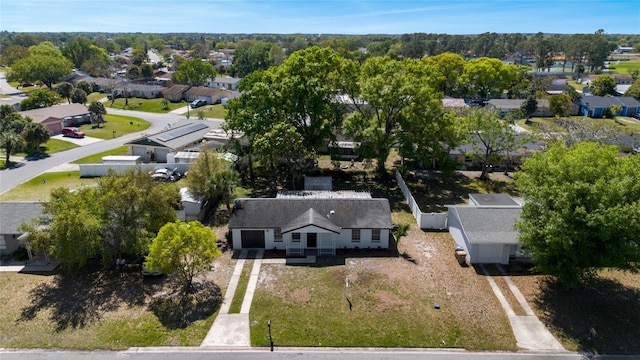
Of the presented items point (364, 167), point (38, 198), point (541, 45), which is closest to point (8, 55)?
point (38, 198)

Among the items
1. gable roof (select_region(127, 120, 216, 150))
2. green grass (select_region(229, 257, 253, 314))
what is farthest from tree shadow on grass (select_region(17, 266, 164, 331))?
gable roof (select_region(127, 120, 216, 150))

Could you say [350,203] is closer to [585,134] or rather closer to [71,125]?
[585,134]

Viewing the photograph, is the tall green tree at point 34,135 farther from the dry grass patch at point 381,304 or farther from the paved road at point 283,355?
the dry grass patch at point 381,304

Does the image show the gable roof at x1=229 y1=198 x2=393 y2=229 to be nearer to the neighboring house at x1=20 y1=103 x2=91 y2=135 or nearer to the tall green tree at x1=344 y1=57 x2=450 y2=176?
the tall green tree at x1=344 y1=57 x2=450 y2=176

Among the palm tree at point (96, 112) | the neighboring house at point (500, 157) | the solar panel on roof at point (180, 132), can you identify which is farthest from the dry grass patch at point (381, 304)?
the palm tree at point (96, 112)

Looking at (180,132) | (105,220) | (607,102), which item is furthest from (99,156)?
(607,102)

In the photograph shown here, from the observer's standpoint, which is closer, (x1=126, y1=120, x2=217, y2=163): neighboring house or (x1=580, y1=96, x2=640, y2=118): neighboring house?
(x1=126, y1=120, x2=217, y2=163): neighboring house

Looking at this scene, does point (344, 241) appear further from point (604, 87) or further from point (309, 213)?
point (604, 87)
